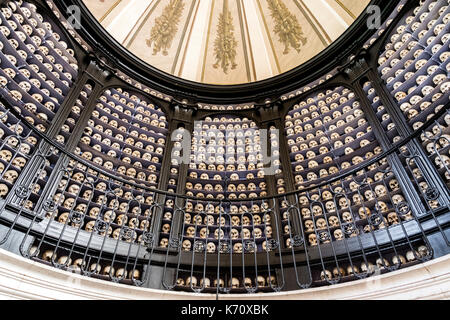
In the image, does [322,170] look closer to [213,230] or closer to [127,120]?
[213,230]

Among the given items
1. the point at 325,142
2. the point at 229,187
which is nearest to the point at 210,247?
the point at 229,187

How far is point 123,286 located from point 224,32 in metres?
7.02

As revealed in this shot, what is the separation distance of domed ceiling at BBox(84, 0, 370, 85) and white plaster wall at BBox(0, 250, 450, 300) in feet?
19.0

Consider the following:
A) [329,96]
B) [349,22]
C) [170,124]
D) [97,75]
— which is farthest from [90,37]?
[349,22]

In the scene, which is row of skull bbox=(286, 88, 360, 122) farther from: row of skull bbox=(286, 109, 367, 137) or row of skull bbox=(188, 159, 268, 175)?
row of skull bbox=(188, 159, 268, 175)

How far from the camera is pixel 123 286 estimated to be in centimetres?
240

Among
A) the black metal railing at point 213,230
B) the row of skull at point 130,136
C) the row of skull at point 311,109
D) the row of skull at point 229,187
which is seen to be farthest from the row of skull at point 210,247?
the row of skull at point 311,109

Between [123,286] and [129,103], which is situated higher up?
[129,103]

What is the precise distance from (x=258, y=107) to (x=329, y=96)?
152cm

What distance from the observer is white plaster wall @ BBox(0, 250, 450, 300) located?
188 cm

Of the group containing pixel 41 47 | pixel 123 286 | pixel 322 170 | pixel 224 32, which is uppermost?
pixel 224 32

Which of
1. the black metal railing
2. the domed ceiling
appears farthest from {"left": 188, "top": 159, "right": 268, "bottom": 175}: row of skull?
the domed ceiling

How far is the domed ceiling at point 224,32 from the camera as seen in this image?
6.70m

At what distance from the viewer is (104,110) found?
5.48 m
